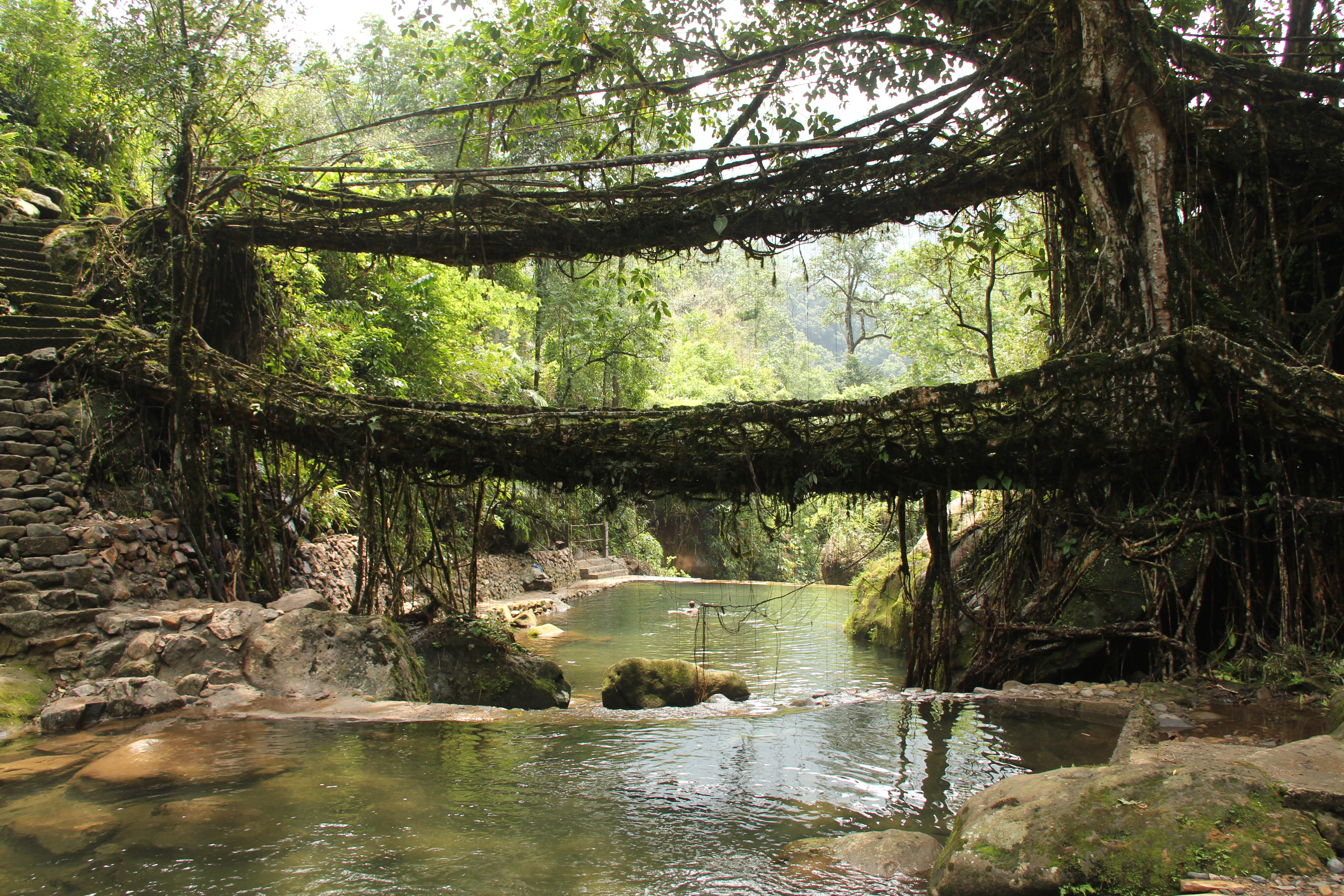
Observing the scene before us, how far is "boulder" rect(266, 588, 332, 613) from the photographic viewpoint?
7766mm

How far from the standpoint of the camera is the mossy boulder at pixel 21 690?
5613 millimetres

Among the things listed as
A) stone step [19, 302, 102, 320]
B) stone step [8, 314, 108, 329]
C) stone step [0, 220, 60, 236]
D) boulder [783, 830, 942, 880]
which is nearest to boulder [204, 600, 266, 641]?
stone step [8, 314, 108, 329]

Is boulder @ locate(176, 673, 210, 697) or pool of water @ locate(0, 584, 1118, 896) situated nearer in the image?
pool of water @ locate(0, 584, 1118, 896)

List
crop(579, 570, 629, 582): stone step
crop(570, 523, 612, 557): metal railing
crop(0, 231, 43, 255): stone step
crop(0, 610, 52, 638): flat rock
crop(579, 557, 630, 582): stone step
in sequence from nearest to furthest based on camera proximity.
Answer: crop(0, 610, 52, 638): flat rock, crop(0, 231, 43, 255): stone step, crop(579, 570, 629, 582): stone step, crop(579, 557, 630, 582): stone step, crop(570, 523, 612, 557): metal railing

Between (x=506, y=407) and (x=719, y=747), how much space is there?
3.11 m

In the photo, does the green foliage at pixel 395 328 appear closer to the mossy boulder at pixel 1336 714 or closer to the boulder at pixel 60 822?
the boulder at pixel 60 822

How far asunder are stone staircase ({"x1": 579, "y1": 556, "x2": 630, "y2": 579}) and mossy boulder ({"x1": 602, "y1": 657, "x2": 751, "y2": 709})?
46.0 ft

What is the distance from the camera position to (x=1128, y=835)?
277cm

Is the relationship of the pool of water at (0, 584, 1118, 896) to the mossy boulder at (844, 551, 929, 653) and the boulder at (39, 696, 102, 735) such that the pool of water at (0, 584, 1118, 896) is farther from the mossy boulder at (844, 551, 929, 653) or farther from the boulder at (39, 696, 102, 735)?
the mossy boulder at (844, 551, 929, 653)

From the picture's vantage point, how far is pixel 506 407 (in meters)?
6.53

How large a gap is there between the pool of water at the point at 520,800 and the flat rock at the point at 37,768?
0.05 m

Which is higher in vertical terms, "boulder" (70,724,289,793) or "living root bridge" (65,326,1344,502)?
"living root bridge" (65,326,1344,502)

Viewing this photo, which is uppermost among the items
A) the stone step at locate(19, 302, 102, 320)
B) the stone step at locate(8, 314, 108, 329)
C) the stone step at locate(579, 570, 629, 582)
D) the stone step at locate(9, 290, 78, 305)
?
the stone step at locate(9, 290, 78, 305)

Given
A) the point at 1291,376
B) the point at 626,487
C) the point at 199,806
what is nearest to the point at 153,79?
the point at 626,487
